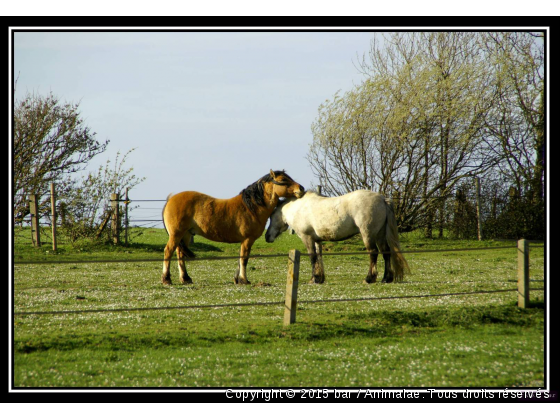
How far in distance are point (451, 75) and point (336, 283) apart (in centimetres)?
1588

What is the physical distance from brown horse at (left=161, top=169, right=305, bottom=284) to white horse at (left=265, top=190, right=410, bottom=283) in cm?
81

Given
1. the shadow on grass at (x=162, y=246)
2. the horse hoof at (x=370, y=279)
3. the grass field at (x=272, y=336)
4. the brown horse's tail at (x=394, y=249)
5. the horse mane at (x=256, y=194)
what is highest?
the horse mane at (x=256, y=194)

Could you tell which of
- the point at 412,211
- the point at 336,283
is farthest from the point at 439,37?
the point at 336,283

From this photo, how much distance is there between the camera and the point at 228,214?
13570 mm

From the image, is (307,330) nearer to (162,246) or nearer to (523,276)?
(523,276)

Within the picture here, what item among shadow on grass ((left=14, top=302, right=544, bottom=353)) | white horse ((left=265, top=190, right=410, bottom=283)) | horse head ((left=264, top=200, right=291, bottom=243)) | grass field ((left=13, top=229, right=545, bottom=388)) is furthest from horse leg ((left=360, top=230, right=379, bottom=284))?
shadow on grass ((left=14, top=302, right=544, bottom=353))

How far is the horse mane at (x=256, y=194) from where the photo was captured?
44.8 feet

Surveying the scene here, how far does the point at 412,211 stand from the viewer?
25422 mm

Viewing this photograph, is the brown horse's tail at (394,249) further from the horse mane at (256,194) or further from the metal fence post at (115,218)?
the metal fence post at (115,218)

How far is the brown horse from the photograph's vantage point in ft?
44.3

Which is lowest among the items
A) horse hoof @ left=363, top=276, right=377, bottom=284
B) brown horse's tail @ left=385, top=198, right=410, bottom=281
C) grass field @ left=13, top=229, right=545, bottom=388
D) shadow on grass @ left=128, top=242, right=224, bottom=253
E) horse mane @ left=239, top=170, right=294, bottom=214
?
grass field @ left=13, top=229, right=545, bottom=388

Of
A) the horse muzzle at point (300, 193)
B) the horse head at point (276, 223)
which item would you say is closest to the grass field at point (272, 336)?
the horse head at point (276, 223)

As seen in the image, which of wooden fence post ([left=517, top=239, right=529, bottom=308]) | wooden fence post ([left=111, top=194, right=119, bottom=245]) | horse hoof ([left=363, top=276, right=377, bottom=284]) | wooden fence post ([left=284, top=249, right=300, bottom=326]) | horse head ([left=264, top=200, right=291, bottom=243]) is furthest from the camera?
wooden fence post ([left=111, top=194, right=119, bottom=245])

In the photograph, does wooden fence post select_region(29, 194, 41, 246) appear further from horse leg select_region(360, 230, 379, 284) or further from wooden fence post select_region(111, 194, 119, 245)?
horse leg select_region(360, 230, 379, 284)
